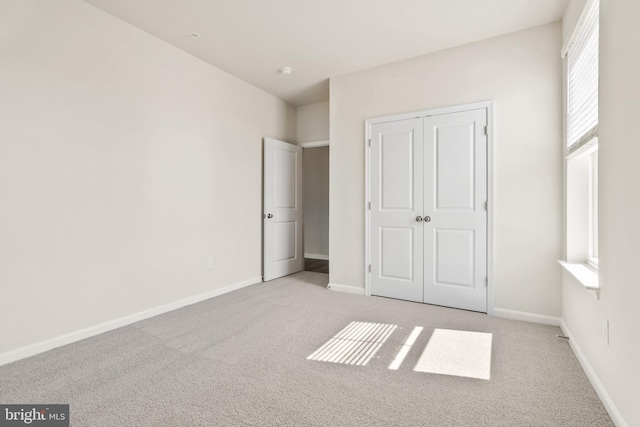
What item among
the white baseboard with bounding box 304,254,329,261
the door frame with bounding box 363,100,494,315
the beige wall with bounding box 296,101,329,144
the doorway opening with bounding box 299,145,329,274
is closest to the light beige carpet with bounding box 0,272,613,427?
the door frame with bounding box 363,100,494,315

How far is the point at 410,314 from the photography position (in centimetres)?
315

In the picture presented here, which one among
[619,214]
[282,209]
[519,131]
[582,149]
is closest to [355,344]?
[619,214]

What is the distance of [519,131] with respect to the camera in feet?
9.86

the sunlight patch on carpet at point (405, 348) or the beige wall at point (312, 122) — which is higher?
the beige wall at point (312, 122)

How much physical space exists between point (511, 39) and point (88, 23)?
3.72 m

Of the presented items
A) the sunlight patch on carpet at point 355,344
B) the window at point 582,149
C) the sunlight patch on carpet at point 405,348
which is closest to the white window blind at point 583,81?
the window at point 582,149

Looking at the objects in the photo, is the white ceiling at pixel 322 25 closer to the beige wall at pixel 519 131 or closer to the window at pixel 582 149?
the beige wall at pixel 519 131

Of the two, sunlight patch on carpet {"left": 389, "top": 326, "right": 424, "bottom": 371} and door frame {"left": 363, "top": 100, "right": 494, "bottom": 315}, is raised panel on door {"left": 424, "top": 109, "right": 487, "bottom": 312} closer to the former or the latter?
door frame {"left": 363, "top": 100, "right": 494, "bottom": 315}

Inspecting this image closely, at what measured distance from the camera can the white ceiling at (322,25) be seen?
2.64m

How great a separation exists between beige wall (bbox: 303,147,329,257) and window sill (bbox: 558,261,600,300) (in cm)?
458

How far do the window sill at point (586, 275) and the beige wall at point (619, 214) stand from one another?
63 millimetres

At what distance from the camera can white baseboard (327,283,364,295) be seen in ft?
12.8

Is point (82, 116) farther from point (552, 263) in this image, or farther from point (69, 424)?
point (552, 263)

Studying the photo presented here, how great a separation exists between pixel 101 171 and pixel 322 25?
7.62 feet
